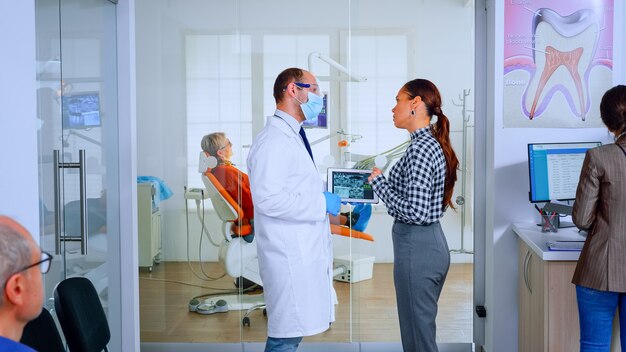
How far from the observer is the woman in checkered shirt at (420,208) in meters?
2.84

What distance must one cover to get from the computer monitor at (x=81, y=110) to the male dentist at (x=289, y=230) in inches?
30.6

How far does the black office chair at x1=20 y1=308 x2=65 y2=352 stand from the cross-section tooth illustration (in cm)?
256

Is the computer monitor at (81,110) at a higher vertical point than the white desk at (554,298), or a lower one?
higher

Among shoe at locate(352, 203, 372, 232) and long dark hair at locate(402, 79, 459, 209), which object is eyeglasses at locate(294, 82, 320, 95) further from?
shoe at locate(352, 203, 372, 232)

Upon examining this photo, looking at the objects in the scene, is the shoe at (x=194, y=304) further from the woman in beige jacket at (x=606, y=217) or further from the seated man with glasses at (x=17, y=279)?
the seated man with glasses at (x=17, y=279)

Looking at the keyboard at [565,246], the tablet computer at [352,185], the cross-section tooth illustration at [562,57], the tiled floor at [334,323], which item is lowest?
the tiled floor at [334,323]

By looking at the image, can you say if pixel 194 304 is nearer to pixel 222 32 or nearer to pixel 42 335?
pixel 222 32

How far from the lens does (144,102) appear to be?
4168 millimetres

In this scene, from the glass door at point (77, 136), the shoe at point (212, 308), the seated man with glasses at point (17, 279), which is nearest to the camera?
the seated man with glasses at point (17, 279)

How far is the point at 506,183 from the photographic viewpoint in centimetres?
377

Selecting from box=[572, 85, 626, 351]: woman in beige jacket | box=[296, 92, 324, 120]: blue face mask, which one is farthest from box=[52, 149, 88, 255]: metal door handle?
box=[572, 85, 626, 351]: woman in beige jacket

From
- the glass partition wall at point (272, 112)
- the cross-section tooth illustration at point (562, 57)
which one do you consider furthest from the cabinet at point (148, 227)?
the cross-section tooth illustration at point (562, 57)

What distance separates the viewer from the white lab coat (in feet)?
9.07

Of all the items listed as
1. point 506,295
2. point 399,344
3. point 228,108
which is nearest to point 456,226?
point 506,295
